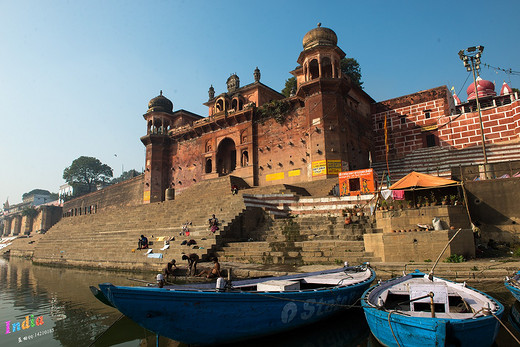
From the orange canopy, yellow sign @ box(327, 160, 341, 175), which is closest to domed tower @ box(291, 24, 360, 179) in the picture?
yellow sign @ box(327, 160, 341, 175)

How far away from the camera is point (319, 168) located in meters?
21.2

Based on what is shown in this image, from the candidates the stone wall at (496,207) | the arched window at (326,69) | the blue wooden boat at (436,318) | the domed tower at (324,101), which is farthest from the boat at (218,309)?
the arched window at (326,69)

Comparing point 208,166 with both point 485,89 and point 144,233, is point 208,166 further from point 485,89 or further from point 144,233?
point 485,89

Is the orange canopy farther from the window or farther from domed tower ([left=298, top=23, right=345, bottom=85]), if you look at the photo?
the window

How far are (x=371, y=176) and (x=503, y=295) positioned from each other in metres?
10.9

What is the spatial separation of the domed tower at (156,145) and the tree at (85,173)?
126ft

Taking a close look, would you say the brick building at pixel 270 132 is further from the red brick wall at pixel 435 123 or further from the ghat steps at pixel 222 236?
the ghat steps at pixel 222 236

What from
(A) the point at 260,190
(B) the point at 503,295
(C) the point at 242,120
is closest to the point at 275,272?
(B) the point at 503,295

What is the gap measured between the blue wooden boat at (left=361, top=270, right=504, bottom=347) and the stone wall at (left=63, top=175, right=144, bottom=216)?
31886 millimetres

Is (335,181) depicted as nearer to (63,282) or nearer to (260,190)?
(260,190)

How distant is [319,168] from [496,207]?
34.2 feet

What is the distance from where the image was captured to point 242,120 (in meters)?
27.0

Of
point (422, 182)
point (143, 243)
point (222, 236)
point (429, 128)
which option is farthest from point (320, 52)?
point (143, 243)

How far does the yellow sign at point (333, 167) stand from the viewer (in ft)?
68.5
